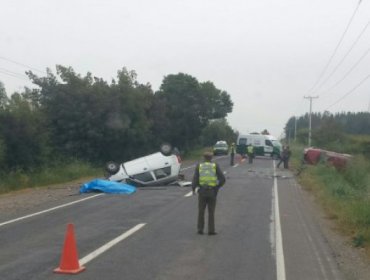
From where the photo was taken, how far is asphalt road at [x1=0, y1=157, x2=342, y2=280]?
8.60 metres

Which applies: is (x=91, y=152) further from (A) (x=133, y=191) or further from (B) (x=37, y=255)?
(B) (x=37, y=255)

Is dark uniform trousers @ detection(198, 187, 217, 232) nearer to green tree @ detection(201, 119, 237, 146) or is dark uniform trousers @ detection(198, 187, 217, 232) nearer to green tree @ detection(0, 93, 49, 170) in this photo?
green tree @ detection(0, 93, 49, 170)

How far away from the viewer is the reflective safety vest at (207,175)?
485 inches

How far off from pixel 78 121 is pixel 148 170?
1257 cm

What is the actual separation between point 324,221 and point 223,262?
258 inches

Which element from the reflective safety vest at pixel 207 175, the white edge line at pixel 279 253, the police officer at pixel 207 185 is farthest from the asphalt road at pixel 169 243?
the reflective safety vest at pixel 207 175

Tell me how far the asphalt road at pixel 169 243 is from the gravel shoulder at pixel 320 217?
0.73ft

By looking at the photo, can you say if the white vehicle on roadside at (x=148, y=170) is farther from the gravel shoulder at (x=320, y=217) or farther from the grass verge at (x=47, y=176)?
the grass verge at (x=47, y=176)

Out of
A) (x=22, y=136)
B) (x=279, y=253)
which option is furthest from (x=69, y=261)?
(x=22, y=136)

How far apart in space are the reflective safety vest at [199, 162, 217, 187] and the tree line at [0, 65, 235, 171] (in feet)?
50.0

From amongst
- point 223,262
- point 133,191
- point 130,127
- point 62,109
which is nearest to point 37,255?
point 223,262

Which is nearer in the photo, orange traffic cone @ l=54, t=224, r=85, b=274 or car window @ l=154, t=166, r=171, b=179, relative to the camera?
orange traffic cone @ l=54, t=224, r=85, b=274

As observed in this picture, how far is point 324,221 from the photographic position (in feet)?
49.7

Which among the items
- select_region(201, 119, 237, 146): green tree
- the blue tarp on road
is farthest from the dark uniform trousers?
select_region(201, 119, 237, 146): green tree
